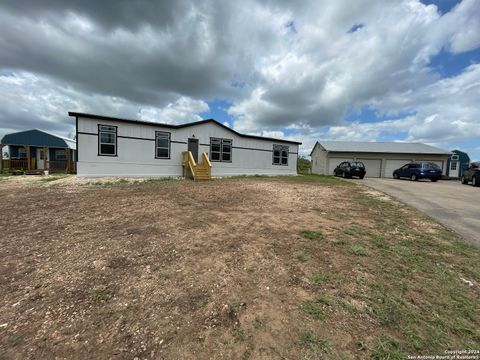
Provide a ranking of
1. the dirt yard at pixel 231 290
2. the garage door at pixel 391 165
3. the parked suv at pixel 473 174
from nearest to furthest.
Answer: the dirt yard at pixel 231 290 < the parked suv at pixel 473 174 < the garage door at pixel 391 165

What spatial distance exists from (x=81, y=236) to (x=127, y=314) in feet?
8.10

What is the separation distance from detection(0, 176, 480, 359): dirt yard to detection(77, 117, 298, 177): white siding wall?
8754 millimetres

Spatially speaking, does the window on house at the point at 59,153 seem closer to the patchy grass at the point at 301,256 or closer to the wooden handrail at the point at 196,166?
the wooden handrail at the point at 196,166

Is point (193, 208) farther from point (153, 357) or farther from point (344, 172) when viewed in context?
point (344, 172)

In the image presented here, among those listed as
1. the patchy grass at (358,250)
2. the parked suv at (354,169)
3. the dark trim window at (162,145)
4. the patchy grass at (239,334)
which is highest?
the dark trim window at (162,145)

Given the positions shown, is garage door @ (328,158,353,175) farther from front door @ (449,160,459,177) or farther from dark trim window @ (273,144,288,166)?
front door @ (449,160,459,177)

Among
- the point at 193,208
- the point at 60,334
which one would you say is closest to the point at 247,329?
the point at 60,334

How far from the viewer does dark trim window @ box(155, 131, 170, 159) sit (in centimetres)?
1453

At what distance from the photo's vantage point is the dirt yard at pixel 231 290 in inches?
75.3

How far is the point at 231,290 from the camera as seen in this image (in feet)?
8.48

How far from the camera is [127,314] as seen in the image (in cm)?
222

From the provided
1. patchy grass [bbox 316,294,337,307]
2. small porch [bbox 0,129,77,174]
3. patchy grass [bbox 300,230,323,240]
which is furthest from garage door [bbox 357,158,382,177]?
small porch [bbox 0,129,77,174]

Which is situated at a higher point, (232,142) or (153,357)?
(232,142)

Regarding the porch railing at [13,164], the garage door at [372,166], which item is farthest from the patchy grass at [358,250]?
the porch railing at [13,164]
